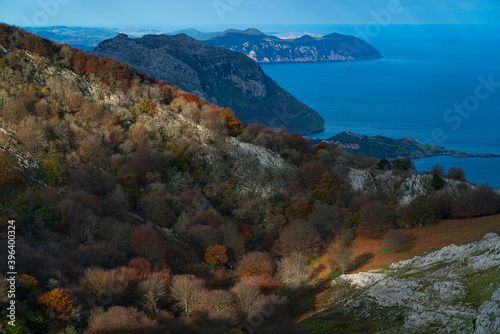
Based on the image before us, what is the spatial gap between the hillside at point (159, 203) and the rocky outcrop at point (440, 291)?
24.3ft

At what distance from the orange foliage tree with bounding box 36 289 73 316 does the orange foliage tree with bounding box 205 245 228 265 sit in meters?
19.8

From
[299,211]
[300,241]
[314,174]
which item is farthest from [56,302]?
[314,174]

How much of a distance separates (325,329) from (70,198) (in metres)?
30.8

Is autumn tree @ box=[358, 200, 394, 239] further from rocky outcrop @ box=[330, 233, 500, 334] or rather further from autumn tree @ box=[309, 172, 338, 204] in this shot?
rocky outcrop @ box=[330, 233, 500, 334]

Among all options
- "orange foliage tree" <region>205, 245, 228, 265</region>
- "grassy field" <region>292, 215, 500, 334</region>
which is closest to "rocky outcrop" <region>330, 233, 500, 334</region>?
"grassy field" <region>292, 215, 500, 334</region>

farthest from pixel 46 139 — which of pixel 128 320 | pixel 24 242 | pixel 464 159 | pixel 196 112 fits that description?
pixel 464 159

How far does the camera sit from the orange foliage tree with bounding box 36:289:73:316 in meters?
23.8

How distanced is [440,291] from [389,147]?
149 metres

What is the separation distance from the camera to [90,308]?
85.6 ft

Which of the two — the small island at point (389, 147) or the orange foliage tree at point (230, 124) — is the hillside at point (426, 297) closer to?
the orange foliage tree at point (230, 124)

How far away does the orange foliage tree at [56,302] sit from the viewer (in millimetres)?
23750

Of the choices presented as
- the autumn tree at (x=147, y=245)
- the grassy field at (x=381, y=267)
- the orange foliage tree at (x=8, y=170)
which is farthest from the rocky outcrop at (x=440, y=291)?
the orange foliage tree at (x=8, y=170)

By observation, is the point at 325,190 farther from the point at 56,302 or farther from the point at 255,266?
the point at 56,302

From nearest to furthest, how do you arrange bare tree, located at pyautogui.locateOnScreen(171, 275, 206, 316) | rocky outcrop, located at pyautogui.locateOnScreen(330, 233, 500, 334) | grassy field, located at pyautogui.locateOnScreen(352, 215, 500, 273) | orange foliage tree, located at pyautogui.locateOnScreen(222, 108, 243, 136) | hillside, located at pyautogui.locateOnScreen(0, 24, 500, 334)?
rocky outcrop, located at pyautogui.locateOnScreen(330, 233, 500, 334) → hillside, located at pyautogui.locateOnScreen(0, 24, 500, 334) → bare tree, located at pyautogui.locateOnScreen(171, 275, 206, 316) → grassy field, located at pyautogui.locateOnScreen(352, 215, 500, 273) → orange foliage tree, located at pyautogui.locateOnScreen(222, 108, 243, 136)
